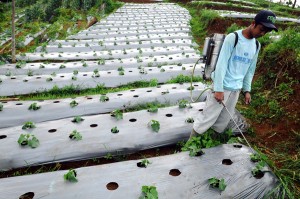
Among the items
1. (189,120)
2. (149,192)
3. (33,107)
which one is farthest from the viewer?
(33,107)

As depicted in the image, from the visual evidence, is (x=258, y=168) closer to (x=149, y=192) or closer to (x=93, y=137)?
(x=149, y=192)

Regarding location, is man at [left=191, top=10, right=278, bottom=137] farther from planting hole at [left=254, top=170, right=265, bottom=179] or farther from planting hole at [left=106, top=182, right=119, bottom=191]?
planting hole at [left=106, top=182, right=119, bottom=191]

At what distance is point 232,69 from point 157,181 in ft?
5.29

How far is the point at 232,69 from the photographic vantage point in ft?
10.1

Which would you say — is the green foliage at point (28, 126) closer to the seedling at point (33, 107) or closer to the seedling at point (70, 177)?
the seedling at point (33, 107)

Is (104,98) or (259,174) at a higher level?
(259,174)

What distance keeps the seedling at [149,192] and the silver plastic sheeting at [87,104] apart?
2.49 meters

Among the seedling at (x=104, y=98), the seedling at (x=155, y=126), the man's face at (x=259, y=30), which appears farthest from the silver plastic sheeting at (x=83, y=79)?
the man's face at (x=259, y=30)

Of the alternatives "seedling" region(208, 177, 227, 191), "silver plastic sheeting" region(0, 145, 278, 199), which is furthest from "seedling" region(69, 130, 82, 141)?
"seedling" region(208, 177, 227, 191)

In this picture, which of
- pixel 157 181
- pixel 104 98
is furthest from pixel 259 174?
pixel 104 98

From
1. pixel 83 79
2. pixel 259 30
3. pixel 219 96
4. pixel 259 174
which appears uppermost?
pixel 259 30

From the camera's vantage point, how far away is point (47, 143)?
3604mm

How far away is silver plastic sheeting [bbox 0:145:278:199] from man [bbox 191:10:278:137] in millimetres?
599

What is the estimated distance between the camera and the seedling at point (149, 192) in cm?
254
